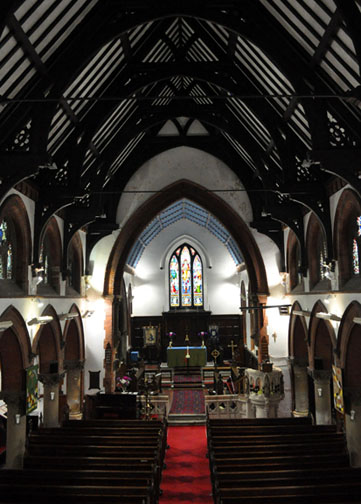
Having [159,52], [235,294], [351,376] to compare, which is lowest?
[351,376]

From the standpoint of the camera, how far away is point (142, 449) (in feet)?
36.1

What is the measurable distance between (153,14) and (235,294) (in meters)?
24.1

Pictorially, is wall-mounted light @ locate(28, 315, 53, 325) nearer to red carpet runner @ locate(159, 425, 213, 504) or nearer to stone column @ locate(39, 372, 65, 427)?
stone column @ locate(39, 372, 65, 427)

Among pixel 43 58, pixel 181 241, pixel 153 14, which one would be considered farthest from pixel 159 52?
pixel 181 241

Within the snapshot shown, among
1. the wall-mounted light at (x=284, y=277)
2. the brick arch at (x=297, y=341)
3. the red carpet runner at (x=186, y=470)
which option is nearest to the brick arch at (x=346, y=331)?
the red carpet runner at (x=186, y=470)

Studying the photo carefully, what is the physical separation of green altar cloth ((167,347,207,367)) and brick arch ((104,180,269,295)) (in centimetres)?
915

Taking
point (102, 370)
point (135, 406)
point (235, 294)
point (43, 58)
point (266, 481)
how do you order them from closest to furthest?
point (266, 481) → point (43, 58) → point (135, 406) → point (102, 370) → point (235, 294)

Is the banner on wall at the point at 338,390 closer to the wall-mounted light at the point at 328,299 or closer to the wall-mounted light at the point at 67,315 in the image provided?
the wall-mounted light at the point at 328,299

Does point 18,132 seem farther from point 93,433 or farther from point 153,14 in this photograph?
point 93,433

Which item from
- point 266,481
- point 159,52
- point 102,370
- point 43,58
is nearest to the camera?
point 266,481

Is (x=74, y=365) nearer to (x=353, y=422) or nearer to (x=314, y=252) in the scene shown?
(x=314, y=252)

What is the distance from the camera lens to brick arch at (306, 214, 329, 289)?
1595 centimetres

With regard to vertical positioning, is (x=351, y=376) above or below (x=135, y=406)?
above

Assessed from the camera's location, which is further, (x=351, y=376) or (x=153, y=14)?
(x=351, y=376)
